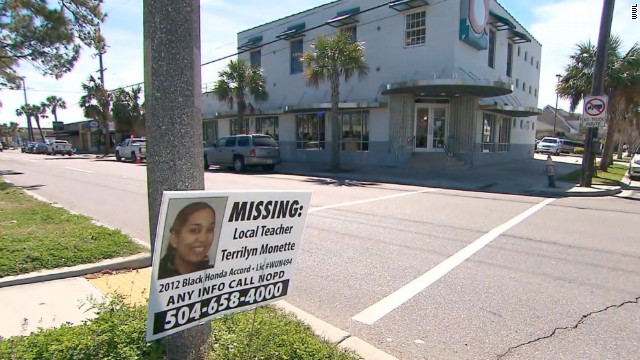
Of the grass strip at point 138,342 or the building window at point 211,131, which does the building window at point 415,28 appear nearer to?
the building window at point 211,131

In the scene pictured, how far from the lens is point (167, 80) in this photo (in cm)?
231

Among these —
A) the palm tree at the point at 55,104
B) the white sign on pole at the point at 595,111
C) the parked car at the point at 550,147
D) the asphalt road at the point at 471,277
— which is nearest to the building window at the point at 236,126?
the asphalt road at the point at 471,277

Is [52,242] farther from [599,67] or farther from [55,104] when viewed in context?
[55,104]

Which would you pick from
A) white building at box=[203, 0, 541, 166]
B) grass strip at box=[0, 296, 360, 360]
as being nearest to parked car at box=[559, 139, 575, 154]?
white building at box=[203, 0, 541, 166]

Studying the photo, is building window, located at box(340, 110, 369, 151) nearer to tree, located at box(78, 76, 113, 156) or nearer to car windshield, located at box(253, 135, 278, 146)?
car windshield, located at box(253, 135, 278, 146)

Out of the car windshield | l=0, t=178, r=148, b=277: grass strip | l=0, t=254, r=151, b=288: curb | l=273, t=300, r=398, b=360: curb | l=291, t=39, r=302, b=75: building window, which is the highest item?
l=291, t=39, r=302, b=75: building window

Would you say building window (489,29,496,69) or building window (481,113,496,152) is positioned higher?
building window (489,29,496,69)

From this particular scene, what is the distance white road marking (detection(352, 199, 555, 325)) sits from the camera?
3.86m

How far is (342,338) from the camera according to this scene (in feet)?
10.6

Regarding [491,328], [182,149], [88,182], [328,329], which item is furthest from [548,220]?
[88,182]

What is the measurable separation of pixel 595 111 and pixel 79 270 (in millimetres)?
15301

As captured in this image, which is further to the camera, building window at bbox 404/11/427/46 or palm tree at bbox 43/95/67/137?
palm tree at bbox 43/95/67/137

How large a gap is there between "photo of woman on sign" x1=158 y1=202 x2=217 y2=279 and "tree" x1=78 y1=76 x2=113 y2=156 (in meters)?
42.0

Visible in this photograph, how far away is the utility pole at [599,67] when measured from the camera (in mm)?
13039
